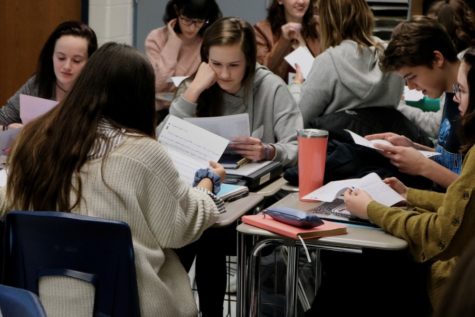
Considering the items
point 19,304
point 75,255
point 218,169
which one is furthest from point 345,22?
point 19,304

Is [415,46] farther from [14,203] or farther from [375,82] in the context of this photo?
[14,203]

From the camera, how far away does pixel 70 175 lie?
80.0 inches

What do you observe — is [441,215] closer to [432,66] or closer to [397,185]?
[397,185]

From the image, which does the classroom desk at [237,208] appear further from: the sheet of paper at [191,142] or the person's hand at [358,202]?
the person's hand at [358,202]

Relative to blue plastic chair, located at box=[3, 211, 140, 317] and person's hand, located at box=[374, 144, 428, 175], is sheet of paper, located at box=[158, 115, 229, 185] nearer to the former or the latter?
person's hand, located at box=[374, 144, 428, 175]

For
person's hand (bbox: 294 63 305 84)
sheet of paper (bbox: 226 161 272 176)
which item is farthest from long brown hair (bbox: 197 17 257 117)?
person's hand (bbox: 294 63 305 84)

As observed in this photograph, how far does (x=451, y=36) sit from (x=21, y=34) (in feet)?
8.85

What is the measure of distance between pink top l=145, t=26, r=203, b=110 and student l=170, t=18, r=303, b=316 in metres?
1.07

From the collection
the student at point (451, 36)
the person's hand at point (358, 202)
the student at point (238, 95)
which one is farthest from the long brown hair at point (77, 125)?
the student at point (451, 36)

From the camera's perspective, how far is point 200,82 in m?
3.22

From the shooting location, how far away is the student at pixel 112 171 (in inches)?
79.4

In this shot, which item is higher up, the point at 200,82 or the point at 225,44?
the point at 225,44

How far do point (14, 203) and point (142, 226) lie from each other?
36 centimetres

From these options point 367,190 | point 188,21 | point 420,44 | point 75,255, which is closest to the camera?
point 75,255
